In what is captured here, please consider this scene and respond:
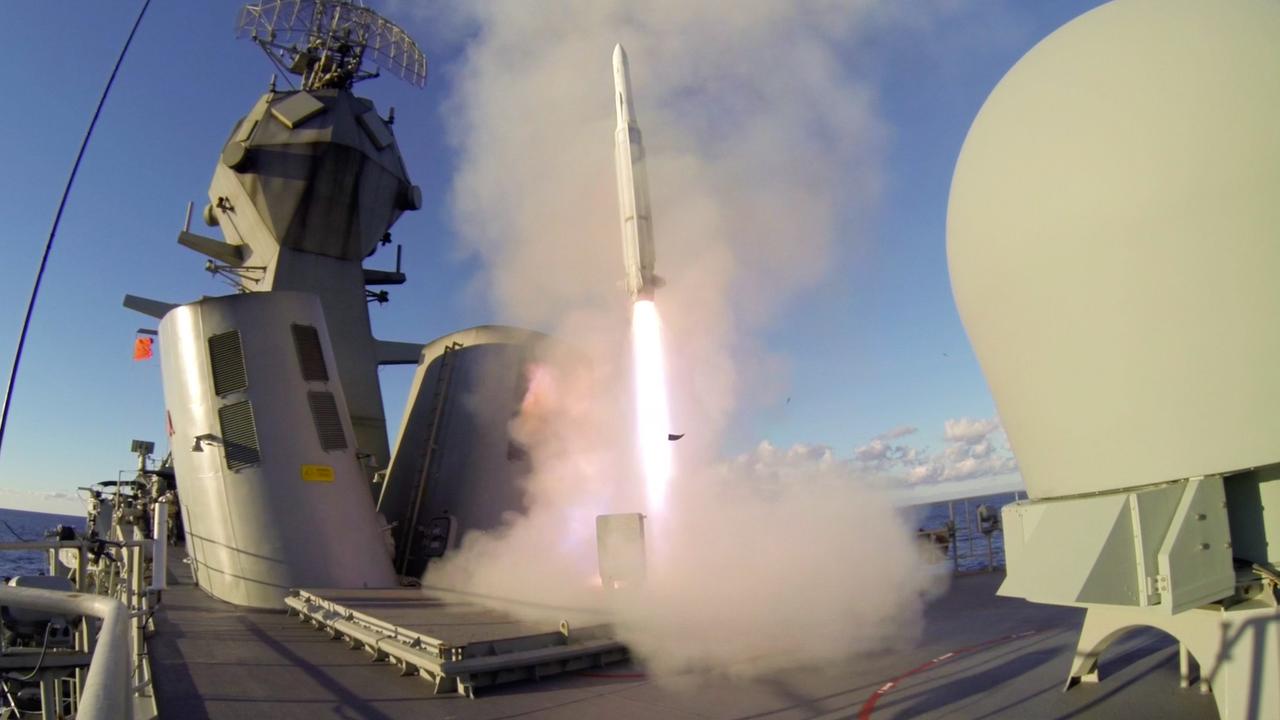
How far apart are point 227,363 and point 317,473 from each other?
2444 mm

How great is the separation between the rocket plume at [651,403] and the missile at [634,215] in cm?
38

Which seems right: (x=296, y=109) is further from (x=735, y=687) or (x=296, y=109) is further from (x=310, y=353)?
(x=735, y=687)

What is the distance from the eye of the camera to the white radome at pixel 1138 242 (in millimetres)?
4574

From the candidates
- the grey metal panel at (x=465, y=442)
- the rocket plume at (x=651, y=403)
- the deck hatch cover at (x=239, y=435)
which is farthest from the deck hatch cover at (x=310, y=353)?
the rocket plume at (x=651, y=403)

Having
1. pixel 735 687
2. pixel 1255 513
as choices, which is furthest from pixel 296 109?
pixel 1255 513

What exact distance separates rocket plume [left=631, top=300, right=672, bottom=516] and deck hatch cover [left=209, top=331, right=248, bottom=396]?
6.65 meters

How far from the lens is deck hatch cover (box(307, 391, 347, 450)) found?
44.5 ft

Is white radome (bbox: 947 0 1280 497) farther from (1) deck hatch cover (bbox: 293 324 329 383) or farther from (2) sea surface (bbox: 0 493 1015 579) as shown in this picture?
(1) deck hatch cover (bbox: 293 324 329 383)

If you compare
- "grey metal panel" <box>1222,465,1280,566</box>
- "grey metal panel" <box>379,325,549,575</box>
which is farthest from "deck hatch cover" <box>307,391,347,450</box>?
"grey metal panel" <box>1222,465,1280,566</box>

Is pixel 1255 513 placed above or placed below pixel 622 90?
below

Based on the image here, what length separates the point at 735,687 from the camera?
773 centimetres

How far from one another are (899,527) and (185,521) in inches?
481

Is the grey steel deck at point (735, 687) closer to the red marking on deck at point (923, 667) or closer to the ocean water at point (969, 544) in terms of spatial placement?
the red marking on deck at point (923, 667)

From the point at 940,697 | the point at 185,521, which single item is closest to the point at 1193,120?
the point at 940,697
